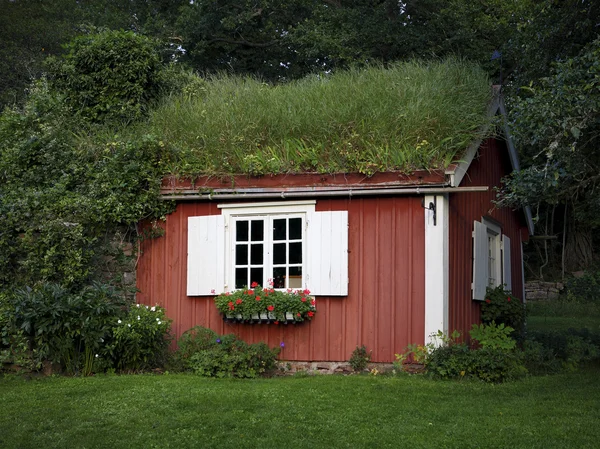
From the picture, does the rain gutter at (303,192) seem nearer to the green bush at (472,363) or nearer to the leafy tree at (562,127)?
the leafy tree at (562,127)

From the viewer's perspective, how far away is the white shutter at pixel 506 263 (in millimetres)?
13445

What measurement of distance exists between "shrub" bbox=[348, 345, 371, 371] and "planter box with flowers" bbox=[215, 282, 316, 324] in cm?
77

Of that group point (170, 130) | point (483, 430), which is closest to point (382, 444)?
point (483, 430)

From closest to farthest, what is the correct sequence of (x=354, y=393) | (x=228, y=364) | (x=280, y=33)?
(x=354, y=393)
(x=228, y=364)
(x=280, y=33)

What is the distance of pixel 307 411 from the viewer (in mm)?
7570

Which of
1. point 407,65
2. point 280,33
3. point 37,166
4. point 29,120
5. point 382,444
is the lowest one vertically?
point 382,444

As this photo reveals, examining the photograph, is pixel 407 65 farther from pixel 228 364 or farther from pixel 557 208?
pixel 557 208

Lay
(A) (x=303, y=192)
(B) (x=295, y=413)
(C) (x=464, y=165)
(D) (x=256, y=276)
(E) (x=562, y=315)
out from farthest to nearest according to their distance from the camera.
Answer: (E) (x=562, y=315), (D) (x=256, y=276), (A) (x=303, y=192), (C) (x=464, y=165), (B) (x=295, y=413)

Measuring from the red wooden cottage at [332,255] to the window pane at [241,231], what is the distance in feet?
0.07

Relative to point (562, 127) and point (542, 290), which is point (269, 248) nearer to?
point (562, 127)

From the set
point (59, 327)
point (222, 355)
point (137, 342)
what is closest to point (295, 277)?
point (222, 355)

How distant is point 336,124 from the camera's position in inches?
445

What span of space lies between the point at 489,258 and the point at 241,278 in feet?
14.3

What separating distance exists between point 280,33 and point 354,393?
1682 centimetres
